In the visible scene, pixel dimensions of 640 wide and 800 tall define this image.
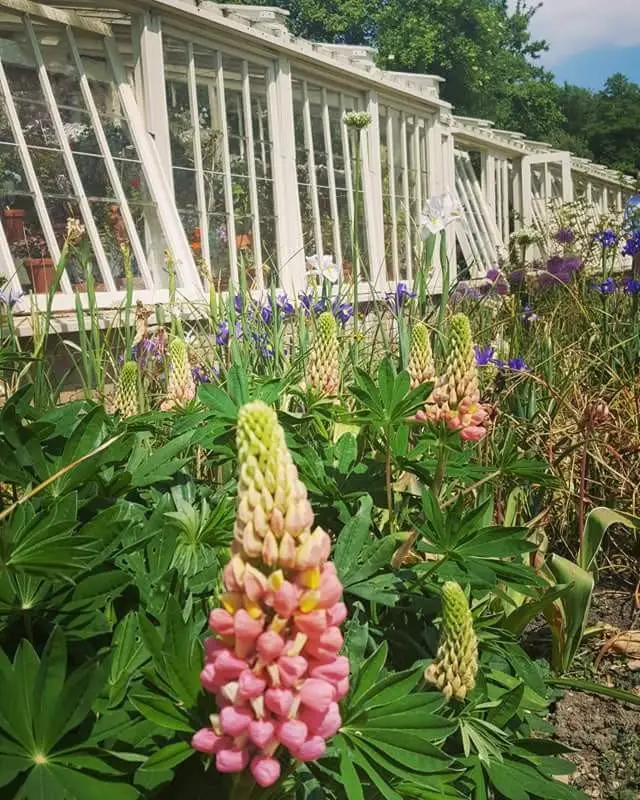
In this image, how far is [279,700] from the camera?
2.28ft

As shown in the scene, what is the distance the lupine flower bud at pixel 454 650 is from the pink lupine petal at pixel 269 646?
18.0 inches

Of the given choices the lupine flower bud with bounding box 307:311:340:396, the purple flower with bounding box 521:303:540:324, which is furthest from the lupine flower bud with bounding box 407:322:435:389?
the purple flower with bounding box 521:303:540:324

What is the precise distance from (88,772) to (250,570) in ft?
1.20

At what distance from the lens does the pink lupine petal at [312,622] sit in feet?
2.30

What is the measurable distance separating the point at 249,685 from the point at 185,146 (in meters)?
5.92

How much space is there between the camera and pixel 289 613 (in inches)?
27.6

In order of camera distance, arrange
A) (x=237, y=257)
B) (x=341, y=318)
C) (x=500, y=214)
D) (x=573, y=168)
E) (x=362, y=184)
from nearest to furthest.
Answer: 1. (x=341, y=318)
2. (x=237, y=257)
3. (x=362, y=184)
4. (x=500, y=214)
5. (x=573, y=168)

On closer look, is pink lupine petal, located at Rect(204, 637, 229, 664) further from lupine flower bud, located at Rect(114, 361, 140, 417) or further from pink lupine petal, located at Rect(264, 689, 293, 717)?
lupine flower bud, located at Rect(114, 361, 140, 417)

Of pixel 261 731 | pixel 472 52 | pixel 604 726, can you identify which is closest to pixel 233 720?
pixel 261 731

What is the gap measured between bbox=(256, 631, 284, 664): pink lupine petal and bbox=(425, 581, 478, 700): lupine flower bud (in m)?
0.46

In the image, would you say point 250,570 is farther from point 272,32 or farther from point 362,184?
point 362,184

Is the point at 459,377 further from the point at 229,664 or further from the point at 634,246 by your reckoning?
the point at 634,246

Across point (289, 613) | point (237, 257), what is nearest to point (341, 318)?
point (289, 613)

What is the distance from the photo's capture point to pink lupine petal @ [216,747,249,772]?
72 centimetres
